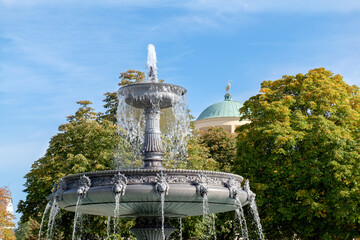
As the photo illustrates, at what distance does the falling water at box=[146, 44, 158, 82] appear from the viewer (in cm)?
1418

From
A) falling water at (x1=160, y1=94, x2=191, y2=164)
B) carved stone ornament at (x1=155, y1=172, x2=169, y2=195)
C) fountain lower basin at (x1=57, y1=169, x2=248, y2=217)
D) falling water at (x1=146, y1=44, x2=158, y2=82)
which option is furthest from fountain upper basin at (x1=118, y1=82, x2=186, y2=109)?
carved stone ornament at (x1=155, y1=172, x2=169, y2=195)

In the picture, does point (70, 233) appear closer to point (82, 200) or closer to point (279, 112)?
point (279, 112)

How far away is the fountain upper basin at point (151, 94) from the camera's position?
12.8 m

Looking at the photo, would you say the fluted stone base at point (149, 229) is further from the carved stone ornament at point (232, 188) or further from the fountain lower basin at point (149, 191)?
the carved stone ornament at point (232, 188)

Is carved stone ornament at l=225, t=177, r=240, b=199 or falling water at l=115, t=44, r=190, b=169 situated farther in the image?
falling water at l=115, t=44, r=190, b=169

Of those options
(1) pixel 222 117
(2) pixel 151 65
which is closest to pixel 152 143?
(2) pixel 151 65

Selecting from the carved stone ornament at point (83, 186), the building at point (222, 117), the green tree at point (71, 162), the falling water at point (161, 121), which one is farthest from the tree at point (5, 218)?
the carved stone ornament at point (83, 186)

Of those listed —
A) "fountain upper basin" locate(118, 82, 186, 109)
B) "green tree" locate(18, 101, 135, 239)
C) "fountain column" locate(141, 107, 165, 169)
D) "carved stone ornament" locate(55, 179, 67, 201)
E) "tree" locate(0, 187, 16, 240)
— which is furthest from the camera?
"tree" locate(0, 187, 16, 240)

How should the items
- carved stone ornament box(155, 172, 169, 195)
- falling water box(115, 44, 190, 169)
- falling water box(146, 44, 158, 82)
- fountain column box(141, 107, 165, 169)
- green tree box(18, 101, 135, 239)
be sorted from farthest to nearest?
1. green tree box(18, 101, 135, 239)
2. falling water box(146, 44, 158, 82)
3. falling water box(115, 44, 190, 169)
4. fountain column box(141, 107, 165, 169)
5. carved stone ornament box(155, 172, 169, 195)

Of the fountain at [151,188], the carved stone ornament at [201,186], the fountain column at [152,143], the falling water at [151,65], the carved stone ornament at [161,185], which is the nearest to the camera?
the carved stone ornament at [161,185]

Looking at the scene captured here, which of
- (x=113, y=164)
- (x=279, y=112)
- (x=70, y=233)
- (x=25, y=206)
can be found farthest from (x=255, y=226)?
(x=25, y=206)

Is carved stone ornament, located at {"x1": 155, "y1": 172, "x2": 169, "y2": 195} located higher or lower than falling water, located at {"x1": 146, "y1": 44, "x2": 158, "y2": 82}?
lower

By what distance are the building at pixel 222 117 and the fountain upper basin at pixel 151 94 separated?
42652 mm

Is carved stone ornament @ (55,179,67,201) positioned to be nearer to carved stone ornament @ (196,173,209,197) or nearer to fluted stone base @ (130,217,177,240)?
fluted stone base @ (130,217,177,240)
